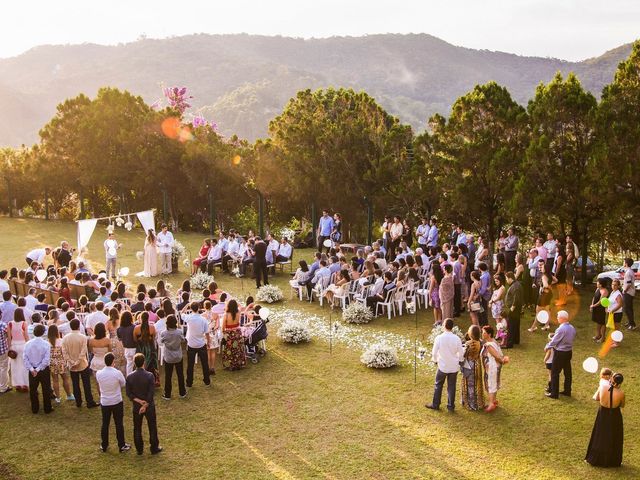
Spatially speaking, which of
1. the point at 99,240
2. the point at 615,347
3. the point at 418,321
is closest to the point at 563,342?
the point at 615,347

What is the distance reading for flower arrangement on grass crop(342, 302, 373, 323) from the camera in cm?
1567

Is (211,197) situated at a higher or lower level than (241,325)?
higher

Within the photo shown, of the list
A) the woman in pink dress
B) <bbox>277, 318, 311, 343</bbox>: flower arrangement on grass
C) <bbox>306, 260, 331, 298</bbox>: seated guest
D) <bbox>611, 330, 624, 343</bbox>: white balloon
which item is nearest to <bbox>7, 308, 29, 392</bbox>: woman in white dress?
<bbox>277, 318, 311, 343</bbox>: flower arrangement on grass

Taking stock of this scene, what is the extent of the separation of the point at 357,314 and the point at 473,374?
5449mm

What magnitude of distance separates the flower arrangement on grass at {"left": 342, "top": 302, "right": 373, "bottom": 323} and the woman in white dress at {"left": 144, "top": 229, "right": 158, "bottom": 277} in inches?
321

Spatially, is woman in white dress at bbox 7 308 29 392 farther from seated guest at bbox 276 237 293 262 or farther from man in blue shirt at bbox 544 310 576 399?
seated guest at bbox 276 237 293 262

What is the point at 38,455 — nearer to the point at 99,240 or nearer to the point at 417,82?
the point at 99,240

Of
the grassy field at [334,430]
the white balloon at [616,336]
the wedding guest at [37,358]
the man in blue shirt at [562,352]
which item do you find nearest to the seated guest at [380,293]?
the grassy field at [334,430]

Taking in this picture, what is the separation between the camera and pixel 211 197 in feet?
104

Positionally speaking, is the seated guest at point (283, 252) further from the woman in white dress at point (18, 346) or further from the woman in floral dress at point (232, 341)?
the woman in white dress at point (18, 346)

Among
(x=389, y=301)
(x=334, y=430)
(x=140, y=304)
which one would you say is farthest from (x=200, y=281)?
(x=334, y=430)

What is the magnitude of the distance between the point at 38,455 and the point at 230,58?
189 m

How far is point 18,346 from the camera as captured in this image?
37.2 feet

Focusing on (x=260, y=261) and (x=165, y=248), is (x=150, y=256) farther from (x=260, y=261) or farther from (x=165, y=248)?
(x=260, y=261)
